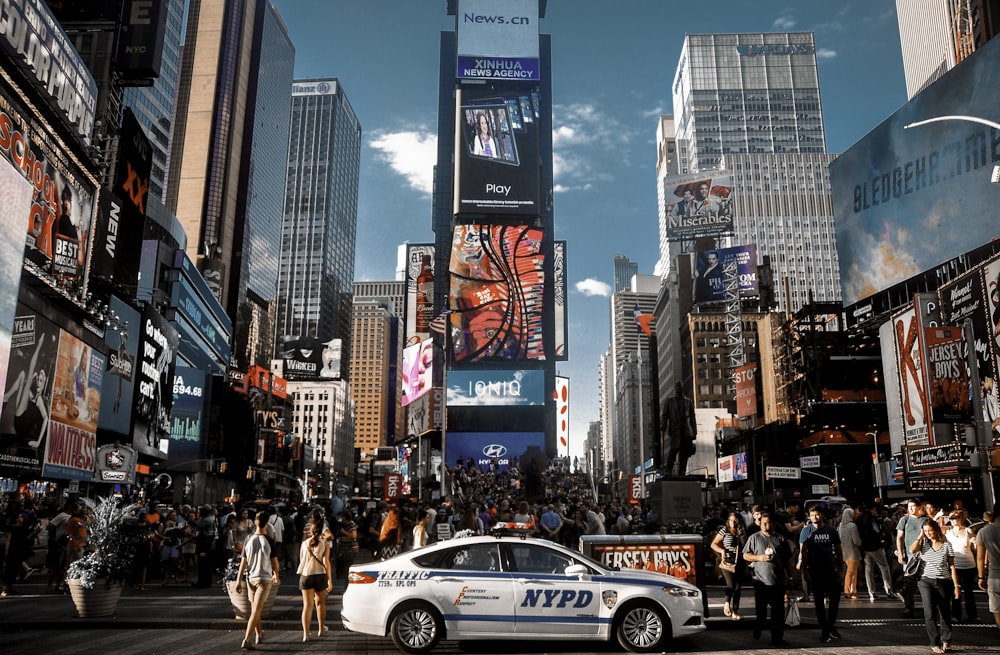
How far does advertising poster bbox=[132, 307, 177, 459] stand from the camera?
53.7 m

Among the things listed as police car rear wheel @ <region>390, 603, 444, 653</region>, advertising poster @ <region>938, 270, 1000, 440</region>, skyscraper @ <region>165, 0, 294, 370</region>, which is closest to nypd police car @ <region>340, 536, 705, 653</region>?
police car rear wheel @ <region>390, 603, 444, 653</region>

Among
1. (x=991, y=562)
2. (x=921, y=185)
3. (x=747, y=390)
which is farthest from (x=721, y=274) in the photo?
(x=991, y=562)

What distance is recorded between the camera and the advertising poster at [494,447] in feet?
304

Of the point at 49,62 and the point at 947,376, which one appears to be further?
the point at 947,376

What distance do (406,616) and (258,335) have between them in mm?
183665

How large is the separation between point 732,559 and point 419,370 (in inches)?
2811

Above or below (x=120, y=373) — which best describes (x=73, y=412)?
below

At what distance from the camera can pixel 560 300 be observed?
15688 centimetres

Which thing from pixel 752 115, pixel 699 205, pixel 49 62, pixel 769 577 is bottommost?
pixel 769 577

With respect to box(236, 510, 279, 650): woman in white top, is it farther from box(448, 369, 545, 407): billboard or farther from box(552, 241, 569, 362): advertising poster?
box(552, 241, 569, 362): advertising poster

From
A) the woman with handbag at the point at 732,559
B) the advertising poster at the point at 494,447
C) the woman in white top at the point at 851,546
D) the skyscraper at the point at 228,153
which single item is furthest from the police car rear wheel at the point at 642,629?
the skyscraper at the point at 228,153

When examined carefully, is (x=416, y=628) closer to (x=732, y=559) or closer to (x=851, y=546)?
(x=732, y=559)

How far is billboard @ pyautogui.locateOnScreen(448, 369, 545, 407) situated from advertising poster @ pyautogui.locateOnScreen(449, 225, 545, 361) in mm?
2999

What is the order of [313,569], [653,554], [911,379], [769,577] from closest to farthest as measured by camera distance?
1. [769,577]
2. [313,569]
3. [653,554]
4. [911,379]
